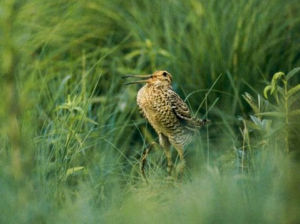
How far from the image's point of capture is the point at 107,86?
628 centimetres

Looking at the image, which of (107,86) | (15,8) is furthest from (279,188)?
(107,86)

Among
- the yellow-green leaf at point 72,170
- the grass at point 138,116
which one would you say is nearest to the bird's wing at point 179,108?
the grass at point 138,116

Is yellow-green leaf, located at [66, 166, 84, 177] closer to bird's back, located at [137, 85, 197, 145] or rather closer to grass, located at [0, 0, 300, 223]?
grass, located at [0, 0, 300, 223]

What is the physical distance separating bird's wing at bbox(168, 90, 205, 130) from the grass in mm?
140

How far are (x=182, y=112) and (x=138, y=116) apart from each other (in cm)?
164

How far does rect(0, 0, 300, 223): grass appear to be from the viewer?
3318 mm

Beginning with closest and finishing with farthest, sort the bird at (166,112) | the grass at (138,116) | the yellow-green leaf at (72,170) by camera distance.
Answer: the grass at (138,116) < the yellow-green leaf at (72,170) < the bird at (166,112)

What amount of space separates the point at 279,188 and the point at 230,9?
300cm

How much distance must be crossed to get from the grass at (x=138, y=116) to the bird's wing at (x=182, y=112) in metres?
0.14

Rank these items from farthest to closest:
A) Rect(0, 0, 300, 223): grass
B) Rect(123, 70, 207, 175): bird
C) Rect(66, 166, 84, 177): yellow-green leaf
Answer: Rect(123, 70, 207, 175): bird → Rect(66, 166, 84, 177): yellow-green leaf → Rect(0, 0, 300, 223): grass

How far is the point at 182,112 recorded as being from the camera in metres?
4.46

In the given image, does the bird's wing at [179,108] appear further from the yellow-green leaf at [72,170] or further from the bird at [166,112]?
the yellow-green leaf at [72,170]

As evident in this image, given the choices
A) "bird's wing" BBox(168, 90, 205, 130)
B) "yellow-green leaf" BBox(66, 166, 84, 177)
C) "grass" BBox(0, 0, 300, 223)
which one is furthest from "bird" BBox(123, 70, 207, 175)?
"yellow-green leaf" BBox(66, 166, 84, 177)

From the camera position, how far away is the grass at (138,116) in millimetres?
3318
